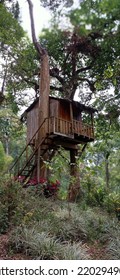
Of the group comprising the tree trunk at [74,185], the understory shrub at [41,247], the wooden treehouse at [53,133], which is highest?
the wooden treehouse at [53,133]

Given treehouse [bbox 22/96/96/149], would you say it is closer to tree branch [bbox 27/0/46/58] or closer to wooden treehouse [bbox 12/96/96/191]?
wooden treehouse [bbox 12/96/96/191]

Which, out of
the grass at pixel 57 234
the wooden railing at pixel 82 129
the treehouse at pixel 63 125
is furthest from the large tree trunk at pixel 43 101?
the grass at pixel 57 234

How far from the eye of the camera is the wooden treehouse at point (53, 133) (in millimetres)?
11578

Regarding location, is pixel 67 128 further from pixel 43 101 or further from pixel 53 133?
pixel 43 101

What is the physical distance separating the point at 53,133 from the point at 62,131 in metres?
0.54

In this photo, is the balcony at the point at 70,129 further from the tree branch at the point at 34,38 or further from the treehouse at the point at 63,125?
the tree branch at the point at 34,38

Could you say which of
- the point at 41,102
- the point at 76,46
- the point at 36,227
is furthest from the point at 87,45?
the point at 36,227

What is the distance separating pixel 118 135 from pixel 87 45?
5.77 meters

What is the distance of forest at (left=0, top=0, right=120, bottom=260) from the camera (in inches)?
197

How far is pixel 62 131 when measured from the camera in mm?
11516

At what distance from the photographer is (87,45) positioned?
1386 cm

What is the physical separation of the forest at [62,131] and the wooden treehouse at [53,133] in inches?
2.0

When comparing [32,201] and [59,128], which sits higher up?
[59,128]

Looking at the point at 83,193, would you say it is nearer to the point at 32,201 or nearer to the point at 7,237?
the point at 32,201
